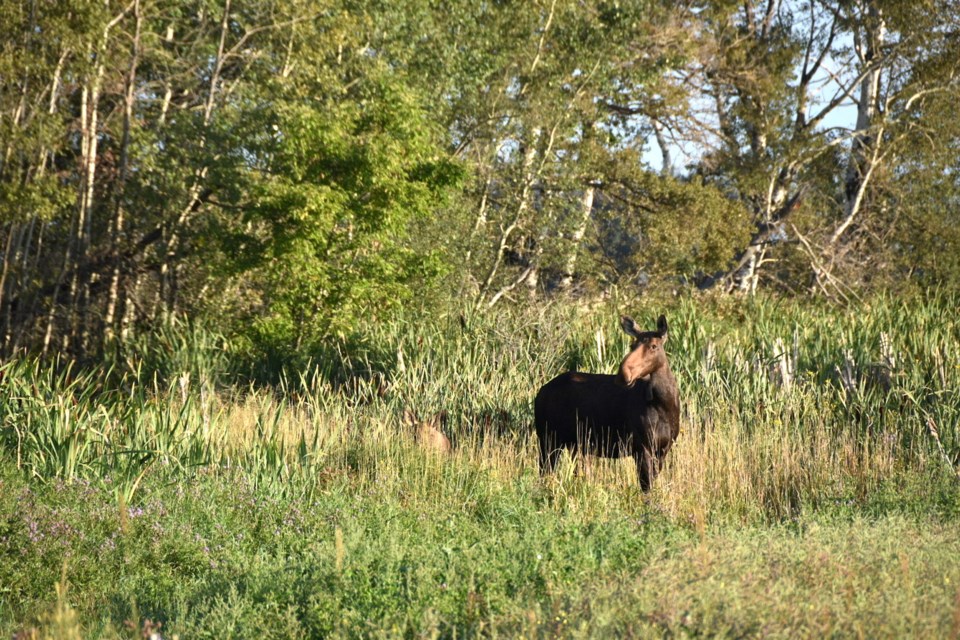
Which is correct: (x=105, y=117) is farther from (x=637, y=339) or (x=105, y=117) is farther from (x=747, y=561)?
(x=747, y=561)

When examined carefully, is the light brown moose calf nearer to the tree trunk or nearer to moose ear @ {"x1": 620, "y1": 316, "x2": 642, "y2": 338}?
moose ear @ {"x1": 620, "y1": 316, "x2": 642, "y2": 338}

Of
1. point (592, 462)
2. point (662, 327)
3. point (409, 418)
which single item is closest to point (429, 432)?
point (409, 418)

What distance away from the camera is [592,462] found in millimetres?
8359

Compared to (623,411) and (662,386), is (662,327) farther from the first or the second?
(623,411)

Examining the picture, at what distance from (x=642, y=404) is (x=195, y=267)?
37.0 ft

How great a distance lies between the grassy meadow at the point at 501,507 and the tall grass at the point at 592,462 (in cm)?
3

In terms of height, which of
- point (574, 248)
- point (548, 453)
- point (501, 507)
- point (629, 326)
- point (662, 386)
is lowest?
point (501, 507)

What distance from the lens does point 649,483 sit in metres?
7.64

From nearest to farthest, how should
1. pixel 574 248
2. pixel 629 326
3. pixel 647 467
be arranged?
pixel 647 467, pixel 629 326, pixel 574 248

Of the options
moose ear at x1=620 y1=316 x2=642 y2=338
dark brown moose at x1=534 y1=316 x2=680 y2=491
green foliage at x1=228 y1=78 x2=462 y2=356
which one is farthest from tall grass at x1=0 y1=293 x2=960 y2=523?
green foliage at x1=228 y1=78 x2=462 y2=356

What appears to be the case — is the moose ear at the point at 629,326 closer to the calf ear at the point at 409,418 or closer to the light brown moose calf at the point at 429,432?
the light brown moose calf at the point at 429,432

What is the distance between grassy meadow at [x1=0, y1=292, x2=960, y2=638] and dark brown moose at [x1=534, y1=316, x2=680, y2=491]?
0.77 ft

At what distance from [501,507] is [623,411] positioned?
129 cm

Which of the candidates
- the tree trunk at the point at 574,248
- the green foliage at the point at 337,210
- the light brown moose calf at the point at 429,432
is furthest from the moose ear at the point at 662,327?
the tree trunk at the point at 574,248
